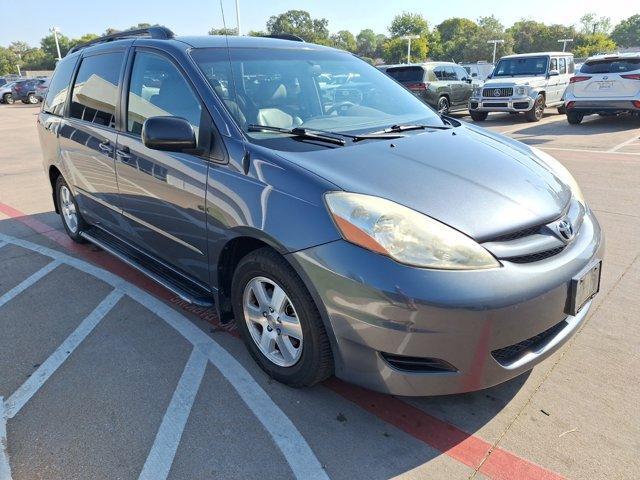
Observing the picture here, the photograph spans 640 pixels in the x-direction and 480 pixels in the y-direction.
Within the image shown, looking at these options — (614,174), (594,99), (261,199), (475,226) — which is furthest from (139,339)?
(594,99)

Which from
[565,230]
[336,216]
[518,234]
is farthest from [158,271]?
[565,230]

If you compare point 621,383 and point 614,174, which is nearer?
point 621,383

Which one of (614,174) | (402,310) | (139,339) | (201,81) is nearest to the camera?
(402,310)

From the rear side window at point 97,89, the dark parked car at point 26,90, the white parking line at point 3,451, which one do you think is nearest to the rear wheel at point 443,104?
the rear side window at point 97,89

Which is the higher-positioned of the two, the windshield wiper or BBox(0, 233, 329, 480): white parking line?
the windshield wiper

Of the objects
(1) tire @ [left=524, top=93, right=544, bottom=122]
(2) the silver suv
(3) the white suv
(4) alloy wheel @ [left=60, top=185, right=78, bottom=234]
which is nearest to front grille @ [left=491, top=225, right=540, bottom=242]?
(4) alloy wheel @ [left=60, top=185, right=78, bottom=234]

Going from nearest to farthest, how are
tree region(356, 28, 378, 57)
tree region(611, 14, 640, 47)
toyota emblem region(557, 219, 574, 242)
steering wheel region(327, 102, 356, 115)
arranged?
toyota emblem region(557, 219, 574, 242)
steering wheel region(327, 102, 356, 115)
tree region(611, 14, 640, 47)
tree region(356, 28, 378, 57)

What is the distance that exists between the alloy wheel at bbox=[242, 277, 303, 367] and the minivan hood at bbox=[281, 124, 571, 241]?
679 mm

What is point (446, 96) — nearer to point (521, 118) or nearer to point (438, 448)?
point (521, 118)

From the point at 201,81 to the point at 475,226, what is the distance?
177 centimetres

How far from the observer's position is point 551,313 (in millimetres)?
2234

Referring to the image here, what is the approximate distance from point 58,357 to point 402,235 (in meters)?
2.32

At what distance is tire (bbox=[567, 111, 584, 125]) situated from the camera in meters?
13.0

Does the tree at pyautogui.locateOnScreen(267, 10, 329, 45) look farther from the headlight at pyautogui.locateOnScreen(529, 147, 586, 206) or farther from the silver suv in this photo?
the headlight at pyautogui.locateOnScreen(529, 147, 586, 206)
